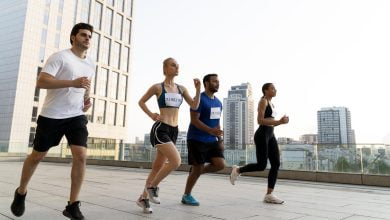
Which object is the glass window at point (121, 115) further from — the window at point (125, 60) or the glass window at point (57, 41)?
the glass window at point (57, 41)

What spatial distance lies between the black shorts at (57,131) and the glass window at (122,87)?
4857cm

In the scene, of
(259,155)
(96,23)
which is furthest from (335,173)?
(96,23)

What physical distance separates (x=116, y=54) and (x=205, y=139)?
49.1m

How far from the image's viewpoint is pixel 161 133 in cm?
394

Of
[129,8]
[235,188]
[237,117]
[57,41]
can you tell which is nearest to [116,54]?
[57,41]

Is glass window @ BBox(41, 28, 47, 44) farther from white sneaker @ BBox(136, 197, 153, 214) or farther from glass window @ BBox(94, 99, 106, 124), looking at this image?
white sneaker @ BBox(136, 197, 153, 214)

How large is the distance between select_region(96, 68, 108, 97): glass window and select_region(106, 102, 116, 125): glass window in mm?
1995

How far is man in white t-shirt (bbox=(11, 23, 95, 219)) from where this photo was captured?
3061 millimetres

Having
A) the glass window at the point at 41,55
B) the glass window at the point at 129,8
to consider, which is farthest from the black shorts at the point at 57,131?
the glass window at the point at 129,8

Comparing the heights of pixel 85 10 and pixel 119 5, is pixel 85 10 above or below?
below

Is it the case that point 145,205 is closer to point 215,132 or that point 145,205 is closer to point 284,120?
point 215,132

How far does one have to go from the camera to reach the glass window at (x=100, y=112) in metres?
46.3

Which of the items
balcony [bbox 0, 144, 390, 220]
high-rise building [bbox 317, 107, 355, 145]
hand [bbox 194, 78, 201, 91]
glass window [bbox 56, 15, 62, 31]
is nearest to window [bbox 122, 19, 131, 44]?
glass window [bbox 56, 15, 62, 31]

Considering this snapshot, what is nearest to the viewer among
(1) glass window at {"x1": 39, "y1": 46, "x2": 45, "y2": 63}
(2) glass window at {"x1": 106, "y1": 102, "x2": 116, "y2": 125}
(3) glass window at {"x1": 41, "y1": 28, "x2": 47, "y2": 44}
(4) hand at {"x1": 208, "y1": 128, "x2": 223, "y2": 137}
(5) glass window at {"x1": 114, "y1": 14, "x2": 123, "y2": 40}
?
(4) hand at {"x1": 208, "y1": 128, "x2": 223, "y2": 137}
